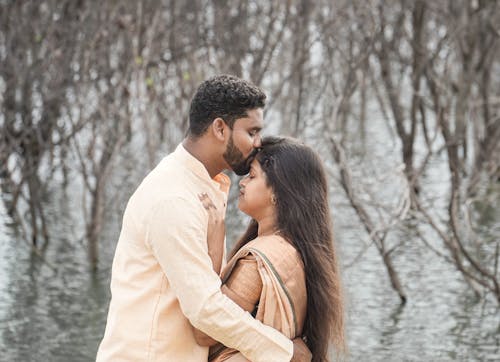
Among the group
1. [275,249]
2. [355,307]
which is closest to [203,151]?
[275,249]

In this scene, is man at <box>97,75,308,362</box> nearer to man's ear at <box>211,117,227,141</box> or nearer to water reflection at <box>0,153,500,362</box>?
man's ear at <box>211,117,227,141</box>

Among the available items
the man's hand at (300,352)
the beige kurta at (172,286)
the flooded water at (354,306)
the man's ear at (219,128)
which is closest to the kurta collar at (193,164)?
A: the beige kurta at (172,286)

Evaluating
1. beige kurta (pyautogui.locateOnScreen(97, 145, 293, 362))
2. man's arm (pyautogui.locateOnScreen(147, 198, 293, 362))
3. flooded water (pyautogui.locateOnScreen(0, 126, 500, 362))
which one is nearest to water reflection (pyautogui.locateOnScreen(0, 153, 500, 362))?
flooded water (pyautogui.locateOnScreen(0, 126, 500, 362))

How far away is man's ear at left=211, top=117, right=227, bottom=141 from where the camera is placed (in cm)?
347

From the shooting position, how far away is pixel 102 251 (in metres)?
9.85

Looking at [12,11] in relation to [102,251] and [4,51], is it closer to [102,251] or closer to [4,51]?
[4,51]

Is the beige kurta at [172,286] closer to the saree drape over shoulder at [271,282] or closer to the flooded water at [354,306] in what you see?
the saree drape over shoulder at [271,282]

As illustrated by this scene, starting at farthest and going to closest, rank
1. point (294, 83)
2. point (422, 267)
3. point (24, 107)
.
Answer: point (294, 83), point (24, 107), point (422, 267)

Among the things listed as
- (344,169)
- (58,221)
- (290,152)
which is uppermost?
(290,152)

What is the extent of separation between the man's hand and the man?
1cm

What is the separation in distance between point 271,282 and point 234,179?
969 cm

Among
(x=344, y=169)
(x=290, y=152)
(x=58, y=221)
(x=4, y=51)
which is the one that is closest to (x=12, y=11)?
(x=4, y=51)

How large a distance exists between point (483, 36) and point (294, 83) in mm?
2456

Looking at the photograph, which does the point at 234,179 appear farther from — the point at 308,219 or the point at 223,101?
the point at 223,101
